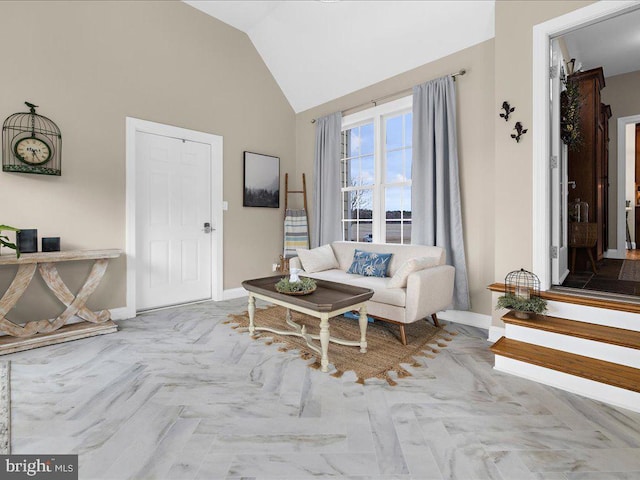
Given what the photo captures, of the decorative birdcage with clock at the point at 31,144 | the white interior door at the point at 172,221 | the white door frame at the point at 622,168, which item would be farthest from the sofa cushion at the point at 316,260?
the white door frame at the point at 622,168

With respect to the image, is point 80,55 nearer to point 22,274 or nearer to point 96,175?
point 96,175

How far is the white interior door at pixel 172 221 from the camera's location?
3.87 meters

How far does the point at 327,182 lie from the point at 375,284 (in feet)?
6.89

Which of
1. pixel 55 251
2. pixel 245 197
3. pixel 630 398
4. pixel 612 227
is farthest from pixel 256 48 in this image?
pixel 612 227

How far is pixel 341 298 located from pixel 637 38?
15.8 feet

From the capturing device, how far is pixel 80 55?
3350 millimetres

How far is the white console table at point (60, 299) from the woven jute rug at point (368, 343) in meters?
1.31

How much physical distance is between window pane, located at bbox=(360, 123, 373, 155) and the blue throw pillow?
5.12 ft

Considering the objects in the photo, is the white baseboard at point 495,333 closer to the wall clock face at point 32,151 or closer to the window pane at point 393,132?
the window pane at point 393,132

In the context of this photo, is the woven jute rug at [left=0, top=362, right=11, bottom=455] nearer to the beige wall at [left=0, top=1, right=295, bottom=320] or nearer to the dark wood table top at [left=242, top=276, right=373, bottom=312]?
the beige wall at [left=0, top=1, right=295, bottom=320]

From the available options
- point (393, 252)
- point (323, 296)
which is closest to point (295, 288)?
point (323, 296)

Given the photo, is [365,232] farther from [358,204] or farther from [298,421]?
[298,421]

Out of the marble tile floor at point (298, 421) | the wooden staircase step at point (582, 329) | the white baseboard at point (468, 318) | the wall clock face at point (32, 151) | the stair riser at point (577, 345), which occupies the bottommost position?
the marble tile floor at point (298, 421)

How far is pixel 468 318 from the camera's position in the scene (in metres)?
3.47
